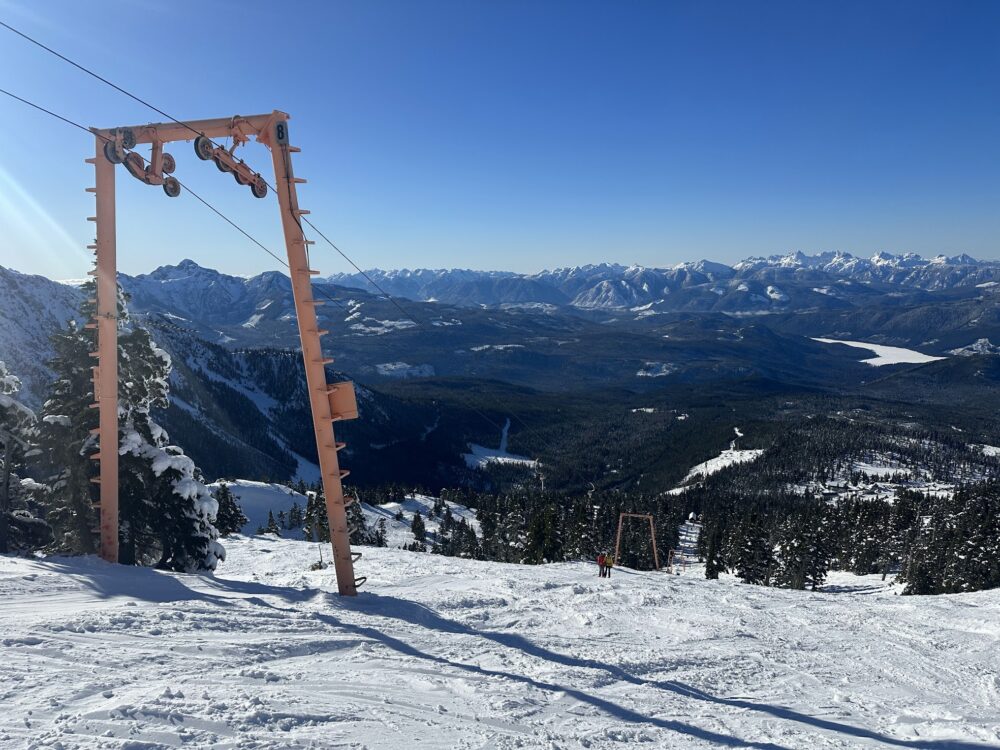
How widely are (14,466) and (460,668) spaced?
2133 centimetres

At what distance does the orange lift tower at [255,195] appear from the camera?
14.5 m

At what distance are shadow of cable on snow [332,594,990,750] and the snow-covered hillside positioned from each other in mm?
58

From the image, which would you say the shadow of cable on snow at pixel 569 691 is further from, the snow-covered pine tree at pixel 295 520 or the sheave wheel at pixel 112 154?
the snow-covered pine tree at pixel 295 520

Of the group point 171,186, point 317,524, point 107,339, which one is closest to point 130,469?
point 107,339

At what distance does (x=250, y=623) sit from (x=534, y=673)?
583 centimetres

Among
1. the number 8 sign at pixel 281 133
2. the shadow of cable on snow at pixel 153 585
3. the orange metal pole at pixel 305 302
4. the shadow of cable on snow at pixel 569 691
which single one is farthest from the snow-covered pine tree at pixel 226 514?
the number 8 sign at pixel 281 133

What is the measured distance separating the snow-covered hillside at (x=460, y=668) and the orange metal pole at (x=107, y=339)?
4.40ft

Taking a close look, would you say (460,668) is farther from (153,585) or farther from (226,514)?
(226,514)

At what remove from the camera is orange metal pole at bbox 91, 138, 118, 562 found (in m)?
14.9

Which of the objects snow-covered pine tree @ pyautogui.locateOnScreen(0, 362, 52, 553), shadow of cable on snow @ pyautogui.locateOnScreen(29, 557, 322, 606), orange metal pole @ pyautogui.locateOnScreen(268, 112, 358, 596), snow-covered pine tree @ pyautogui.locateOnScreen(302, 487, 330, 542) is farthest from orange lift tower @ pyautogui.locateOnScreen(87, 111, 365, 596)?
snow-covered pine tree @ pyautogui.locateOnScreen(302, 487, 330, 542)

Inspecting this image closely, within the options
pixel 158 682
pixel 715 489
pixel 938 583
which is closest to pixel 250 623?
pixel 158 682

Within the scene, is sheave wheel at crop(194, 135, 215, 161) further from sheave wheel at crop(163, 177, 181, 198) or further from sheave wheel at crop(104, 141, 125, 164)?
sheave wheel at crop(104, 141, 125, 164)

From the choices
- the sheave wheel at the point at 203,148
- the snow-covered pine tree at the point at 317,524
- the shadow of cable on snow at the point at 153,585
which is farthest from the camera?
the snow-covered pine tree at the point at 317,524

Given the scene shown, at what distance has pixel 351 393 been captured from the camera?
1559cm
